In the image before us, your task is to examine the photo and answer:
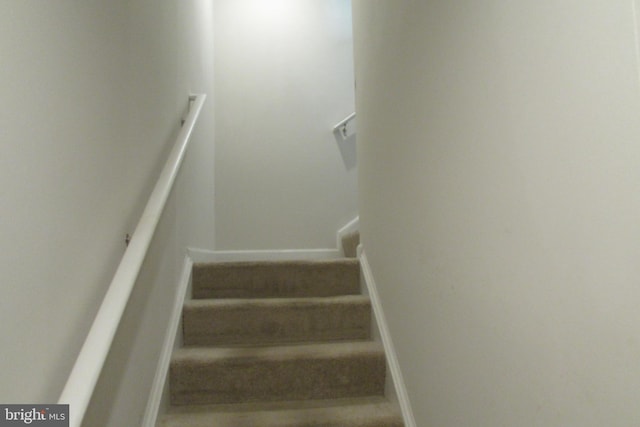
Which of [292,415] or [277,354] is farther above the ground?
[277,354]

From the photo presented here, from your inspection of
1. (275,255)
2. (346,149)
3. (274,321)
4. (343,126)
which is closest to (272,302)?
(274,321)

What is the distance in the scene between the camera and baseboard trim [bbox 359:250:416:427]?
1487mm

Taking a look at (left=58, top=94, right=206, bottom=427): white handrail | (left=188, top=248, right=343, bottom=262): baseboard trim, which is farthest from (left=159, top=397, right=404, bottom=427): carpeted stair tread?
(left=188, top=248, right=343, bottom=262): baseboard trim

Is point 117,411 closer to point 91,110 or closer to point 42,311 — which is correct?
point 42,311

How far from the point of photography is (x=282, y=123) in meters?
3.15

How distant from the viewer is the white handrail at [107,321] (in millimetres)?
722

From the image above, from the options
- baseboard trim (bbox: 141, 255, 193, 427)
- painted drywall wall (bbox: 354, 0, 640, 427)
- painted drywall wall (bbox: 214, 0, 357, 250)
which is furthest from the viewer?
painted drywall wall (bbox: 214, 0, 357, 250)

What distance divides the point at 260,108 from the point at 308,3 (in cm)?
95

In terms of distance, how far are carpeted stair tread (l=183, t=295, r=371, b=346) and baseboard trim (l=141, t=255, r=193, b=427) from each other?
7cm

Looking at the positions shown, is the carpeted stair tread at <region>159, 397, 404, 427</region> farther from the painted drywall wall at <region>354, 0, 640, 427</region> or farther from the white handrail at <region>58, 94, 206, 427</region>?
the white handrail at <region>58, 94, 206, 427</region>

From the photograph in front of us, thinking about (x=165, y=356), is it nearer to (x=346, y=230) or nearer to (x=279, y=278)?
(x=279, y=278)

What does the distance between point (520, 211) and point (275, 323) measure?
54.0 inches

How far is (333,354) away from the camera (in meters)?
1.72

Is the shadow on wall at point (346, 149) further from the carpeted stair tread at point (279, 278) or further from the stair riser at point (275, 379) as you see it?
the stair riser at point (275, 379)
